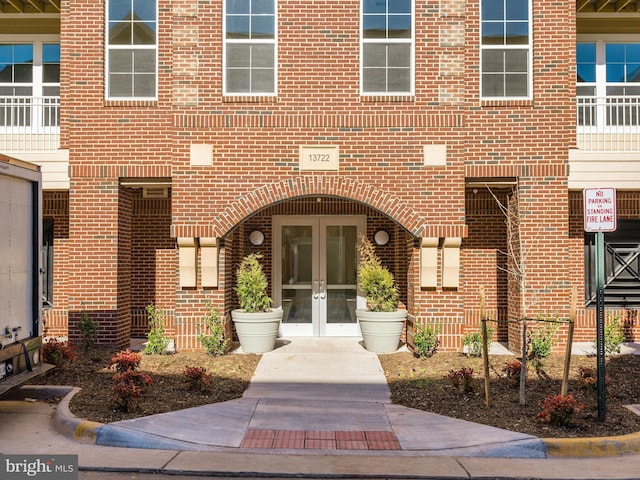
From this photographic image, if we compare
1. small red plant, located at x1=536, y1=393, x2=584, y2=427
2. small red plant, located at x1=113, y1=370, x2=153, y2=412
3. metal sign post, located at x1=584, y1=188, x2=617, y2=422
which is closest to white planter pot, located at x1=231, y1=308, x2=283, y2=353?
small red plant, located at x1=113, y1=370, x2=153, y2=412

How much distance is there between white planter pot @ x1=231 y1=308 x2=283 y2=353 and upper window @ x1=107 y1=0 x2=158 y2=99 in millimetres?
4550

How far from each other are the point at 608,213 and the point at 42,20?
1252cm

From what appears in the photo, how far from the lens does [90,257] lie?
12008mm

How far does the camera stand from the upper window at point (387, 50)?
11.9 meters

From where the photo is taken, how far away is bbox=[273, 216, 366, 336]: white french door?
1372cm

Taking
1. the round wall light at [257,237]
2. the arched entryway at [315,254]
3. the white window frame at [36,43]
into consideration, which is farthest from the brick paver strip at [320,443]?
the white window frame at [36,43]

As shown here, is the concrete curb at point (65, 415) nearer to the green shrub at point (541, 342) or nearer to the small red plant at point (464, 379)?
the small red plant at point (464, 379)

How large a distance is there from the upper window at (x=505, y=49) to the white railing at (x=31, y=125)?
8.43 m

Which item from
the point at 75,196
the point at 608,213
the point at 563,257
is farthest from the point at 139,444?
the point at 563,257

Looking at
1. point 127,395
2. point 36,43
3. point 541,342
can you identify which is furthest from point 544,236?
point 36,43

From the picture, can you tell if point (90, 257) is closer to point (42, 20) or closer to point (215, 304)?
point (215, 304)

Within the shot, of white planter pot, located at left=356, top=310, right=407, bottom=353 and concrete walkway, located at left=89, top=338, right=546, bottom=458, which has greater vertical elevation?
white planter pot, located at left=356, top=310, right=407, bottom=353

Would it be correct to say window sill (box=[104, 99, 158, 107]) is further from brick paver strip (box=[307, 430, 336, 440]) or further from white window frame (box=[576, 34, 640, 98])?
white window frame (box=[576, 34, 640, 98])

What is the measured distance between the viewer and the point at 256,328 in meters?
11.6
